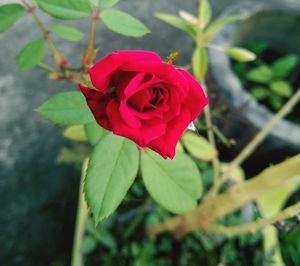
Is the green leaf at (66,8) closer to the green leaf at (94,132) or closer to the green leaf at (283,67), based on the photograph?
the green leaf at (94,132)

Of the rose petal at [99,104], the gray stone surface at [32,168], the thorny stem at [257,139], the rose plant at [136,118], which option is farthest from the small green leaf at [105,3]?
the gray stone surface at [32,168]

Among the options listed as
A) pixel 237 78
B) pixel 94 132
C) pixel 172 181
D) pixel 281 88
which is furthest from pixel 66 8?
pixel 281 88

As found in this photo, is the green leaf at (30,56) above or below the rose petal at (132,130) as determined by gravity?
below

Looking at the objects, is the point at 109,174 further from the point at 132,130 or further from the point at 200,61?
the point at 200,61

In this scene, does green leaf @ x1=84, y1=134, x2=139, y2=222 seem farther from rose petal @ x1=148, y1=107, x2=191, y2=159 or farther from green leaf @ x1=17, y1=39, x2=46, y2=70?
green leaf @ x1=17, y1=39, x2=46, y2=70

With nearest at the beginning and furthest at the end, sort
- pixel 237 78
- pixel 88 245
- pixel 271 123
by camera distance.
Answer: pixel 271 123, pixel 88 245, pixel 237 78

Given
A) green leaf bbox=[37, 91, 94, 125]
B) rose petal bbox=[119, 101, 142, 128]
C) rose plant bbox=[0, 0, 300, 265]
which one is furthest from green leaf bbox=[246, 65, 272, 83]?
rose petal bbox=[119, 101, 142, 128]

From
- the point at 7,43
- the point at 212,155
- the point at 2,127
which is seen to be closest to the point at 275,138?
the point at 212,155
